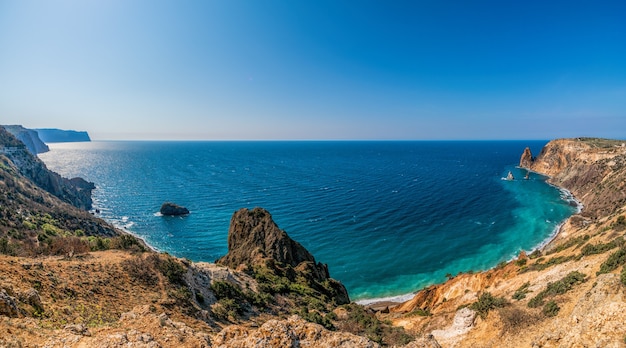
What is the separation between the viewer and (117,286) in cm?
1920

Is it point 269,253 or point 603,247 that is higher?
point 603,247

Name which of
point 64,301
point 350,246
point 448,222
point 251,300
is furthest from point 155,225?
point 448,222

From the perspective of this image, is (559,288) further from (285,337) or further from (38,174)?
(38,174)

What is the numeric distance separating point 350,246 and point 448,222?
30.5 metres

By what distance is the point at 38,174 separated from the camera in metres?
90.0

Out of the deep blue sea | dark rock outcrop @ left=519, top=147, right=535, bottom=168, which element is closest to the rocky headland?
the deep blue sea

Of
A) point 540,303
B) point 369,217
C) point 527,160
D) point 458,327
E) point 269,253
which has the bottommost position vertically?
point 369,217

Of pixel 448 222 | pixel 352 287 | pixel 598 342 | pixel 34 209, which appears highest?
pixel 598 342

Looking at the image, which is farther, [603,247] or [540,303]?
[603,247]

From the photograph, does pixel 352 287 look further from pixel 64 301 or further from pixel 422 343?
pixel 64 301

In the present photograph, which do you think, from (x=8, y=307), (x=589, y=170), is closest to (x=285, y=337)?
(x=8, y=307)

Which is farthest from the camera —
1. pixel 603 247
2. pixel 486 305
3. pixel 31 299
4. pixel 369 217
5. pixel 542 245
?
pixel 369 217

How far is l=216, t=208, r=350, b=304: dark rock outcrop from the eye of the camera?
36281 mm

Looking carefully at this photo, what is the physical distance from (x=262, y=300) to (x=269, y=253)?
12.5 meters
